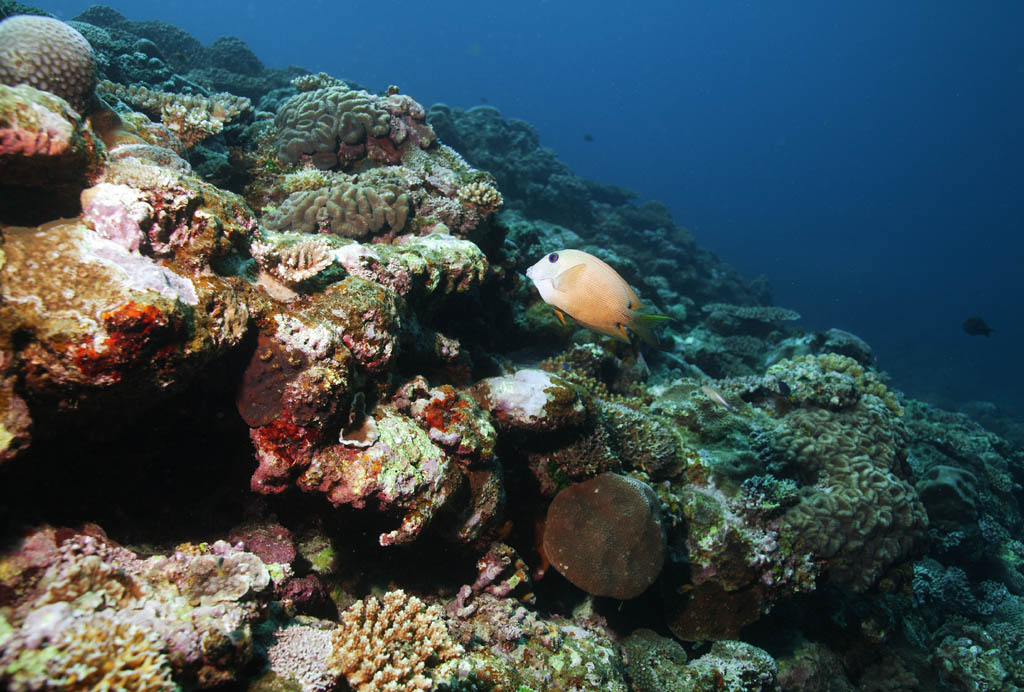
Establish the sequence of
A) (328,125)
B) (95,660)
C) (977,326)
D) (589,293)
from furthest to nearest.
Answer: (977,326) < (328,125) < (589,293) < (95,660)

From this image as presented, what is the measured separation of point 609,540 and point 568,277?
9.18 feet

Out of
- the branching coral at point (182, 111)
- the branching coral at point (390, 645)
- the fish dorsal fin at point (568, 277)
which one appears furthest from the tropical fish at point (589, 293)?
the branching coral at point (182, 111)

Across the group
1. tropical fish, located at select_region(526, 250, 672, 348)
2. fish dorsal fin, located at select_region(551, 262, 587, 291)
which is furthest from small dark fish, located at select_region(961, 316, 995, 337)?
fish dorsal fin, located at select_region(551, 262, 587, 291)

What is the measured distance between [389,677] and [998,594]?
11104mm

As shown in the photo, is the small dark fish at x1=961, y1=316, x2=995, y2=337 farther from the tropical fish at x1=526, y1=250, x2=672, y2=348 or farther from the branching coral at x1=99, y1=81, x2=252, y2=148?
the branching coral at x1=99, y1=81, x2=252, y2=148

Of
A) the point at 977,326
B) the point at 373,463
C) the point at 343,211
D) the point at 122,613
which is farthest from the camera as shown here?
the point at 977,326

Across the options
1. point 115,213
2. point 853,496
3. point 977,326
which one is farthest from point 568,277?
point 977,326

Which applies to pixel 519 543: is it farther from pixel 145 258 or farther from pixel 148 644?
pixel 145 258

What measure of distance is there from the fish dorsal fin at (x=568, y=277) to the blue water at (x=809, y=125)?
52.9 m

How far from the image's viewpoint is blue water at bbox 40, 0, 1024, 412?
74.7 m

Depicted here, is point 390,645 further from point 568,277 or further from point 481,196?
point 481,196

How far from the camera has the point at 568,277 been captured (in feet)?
9.78

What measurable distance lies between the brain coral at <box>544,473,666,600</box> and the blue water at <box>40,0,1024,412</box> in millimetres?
51266

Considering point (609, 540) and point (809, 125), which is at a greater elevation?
point (809, 125)
